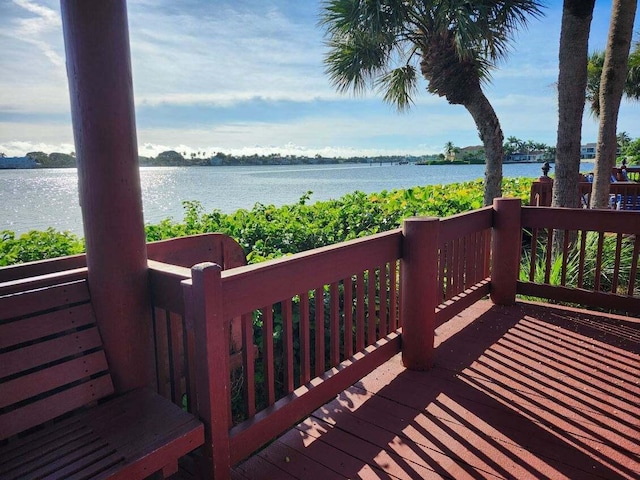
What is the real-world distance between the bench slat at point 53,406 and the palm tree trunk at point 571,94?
5708mm

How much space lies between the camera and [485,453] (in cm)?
213

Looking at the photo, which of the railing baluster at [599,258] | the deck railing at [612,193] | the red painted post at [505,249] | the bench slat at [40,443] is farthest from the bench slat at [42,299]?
the deck railing at [612,193]

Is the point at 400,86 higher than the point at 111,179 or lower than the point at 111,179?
higher

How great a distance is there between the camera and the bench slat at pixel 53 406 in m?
1.53

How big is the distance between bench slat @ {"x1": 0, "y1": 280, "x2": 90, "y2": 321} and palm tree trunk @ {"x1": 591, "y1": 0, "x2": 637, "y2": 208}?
6869 mm

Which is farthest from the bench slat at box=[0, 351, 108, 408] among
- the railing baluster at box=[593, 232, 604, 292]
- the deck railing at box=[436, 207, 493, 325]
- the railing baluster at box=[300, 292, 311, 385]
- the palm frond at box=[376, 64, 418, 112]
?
the palm frond at box=[376, 64, 418, 112]

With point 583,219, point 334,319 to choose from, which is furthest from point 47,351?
point 583,219

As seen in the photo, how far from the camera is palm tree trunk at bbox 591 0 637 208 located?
5.89 metres

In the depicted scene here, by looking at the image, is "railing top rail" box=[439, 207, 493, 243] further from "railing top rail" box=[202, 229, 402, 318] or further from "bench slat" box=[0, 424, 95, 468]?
"bench slat" box=[0, 424, 95, 468]

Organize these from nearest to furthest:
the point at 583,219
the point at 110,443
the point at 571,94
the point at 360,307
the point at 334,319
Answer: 1. the point at 110,443
2. the point at 334,319
3. the point at 360,307
4. the point at 583,219
5. the point at 571,94

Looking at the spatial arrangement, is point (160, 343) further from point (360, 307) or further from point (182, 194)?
point (182, 194)

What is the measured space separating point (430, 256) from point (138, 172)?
186 cm

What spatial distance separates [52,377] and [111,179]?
801 millimetres

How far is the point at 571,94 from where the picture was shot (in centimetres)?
547
